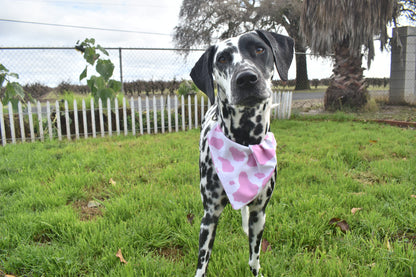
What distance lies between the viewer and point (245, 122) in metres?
1.81

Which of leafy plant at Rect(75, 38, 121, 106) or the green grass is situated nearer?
the green grass

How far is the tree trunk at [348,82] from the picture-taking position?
31.7 ft

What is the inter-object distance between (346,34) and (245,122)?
912 cm

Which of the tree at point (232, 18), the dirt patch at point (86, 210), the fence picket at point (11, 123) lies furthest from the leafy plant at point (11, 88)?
the tree at point (232, 18)

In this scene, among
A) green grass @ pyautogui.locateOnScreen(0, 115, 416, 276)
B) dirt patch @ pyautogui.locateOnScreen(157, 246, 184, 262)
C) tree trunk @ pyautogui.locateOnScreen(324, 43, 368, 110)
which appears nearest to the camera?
green grass @ pyautogui.locateOnScreen(0, 115, 416, 276)

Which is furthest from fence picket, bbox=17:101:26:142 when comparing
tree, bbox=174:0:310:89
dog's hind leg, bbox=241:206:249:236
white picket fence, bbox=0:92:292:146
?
tree, bbox=174:0:310:89

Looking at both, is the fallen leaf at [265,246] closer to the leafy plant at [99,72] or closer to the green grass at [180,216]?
the green grass at [180,216]

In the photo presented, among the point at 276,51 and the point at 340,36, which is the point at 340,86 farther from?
the point at 276,51

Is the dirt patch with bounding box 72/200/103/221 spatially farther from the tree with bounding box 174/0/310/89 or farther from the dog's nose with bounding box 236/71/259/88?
the tree with bounding box 174/0/310/89

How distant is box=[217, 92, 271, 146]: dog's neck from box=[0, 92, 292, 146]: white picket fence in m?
5.32

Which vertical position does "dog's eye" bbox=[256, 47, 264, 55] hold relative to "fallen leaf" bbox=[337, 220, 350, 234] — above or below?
above

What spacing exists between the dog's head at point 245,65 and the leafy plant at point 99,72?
492 cm

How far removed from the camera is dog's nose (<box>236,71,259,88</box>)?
1.55 m

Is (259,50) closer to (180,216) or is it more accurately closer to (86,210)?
(180,216)
